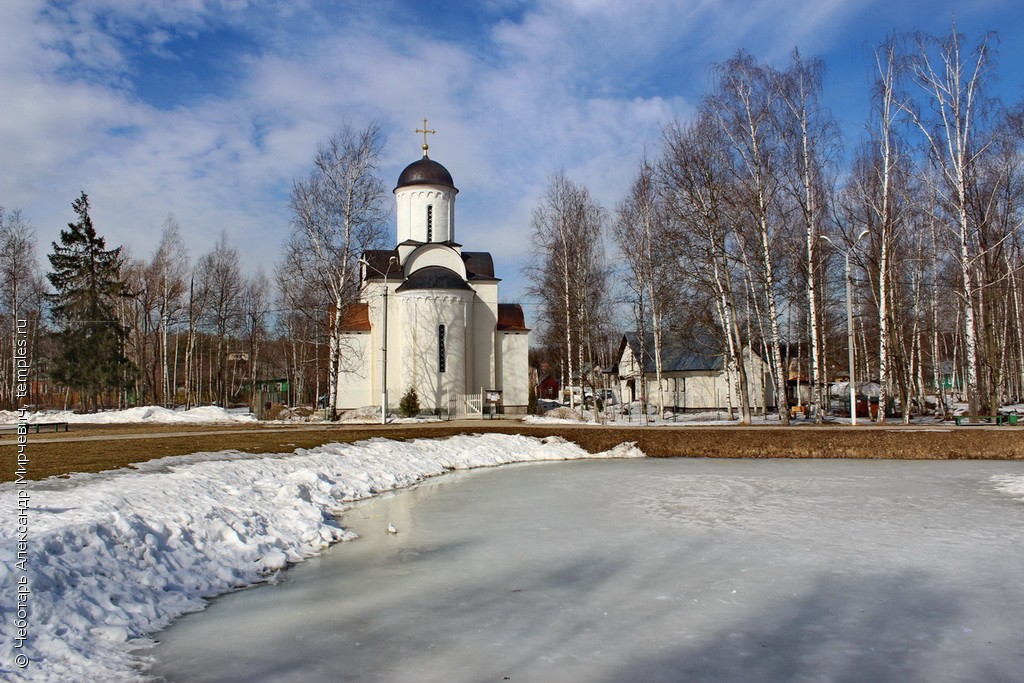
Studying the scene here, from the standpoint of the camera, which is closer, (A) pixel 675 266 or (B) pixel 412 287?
(A) pixel 675 266

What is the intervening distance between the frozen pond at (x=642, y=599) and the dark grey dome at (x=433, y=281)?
74.0 feet

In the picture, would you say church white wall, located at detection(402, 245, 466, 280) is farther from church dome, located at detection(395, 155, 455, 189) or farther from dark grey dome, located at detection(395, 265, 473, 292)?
church dome, located at detection(395, 155, 455, 189)

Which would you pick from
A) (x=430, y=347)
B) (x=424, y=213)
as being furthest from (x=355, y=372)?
(x=424, y=213)

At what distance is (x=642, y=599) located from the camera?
6.22 meters

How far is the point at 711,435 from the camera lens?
69.6 ft

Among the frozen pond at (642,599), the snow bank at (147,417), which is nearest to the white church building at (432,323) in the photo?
the snow bank at (147,417)

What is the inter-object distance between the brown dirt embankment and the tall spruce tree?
19.5m

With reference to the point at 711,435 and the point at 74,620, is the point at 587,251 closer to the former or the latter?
the point at 711,435

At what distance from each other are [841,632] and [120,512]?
701 centimetres

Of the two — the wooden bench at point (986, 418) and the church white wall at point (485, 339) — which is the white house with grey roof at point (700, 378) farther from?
the wooden bench at point (986, 418)

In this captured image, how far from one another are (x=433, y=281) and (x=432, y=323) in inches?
77.7

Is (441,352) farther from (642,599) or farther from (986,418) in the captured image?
(642,599)

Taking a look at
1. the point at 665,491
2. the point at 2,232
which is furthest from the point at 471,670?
the point at 2,232

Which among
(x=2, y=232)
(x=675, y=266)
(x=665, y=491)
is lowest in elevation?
(x=665, y=491)
